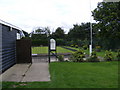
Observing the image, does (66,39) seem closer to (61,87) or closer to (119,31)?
(119,31)

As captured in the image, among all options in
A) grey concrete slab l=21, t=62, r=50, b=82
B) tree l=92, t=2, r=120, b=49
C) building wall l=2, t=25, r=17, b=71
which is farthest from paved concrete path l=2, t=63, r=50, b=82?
tree l=92, t=2, r=120, b=49

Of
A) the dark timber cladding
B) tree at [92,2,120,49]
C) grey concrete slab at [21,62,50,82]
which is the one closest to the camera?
grey concrete slab at [21,62,50,82]

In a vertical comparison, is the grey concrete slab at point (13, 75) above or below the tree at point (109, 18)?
below

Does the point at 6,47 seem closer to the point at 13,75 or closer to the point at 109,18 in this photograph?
the point at 13,75

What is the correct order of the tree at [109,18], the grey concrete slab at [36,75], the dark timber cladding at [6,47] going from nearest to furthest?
the grey concrete slab at [36,75]
the dark timber cladding at [6,47]
the tree at [109,18]

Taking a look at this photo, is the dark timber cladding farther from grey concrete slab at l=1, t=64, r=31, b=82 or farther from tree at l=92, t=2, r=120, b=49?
tree at l=92, t=2, r=120, b=49

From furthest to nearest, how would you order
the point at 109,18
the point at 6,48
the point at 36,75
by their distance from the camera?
1. the point at 109,18
2. the point at 6,48
3. the point at 36,75

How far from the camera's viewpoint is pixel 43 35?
955 cm

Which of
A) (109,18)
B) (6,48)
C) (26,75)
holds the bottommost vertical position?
(26,75)

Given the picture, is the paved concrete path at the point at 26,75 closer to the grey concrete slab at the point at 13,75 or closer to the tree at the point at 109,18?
the grey concrete slab at the point at 13,75

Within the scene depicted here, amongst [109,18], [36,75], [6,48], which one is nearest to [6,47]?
[6,48]

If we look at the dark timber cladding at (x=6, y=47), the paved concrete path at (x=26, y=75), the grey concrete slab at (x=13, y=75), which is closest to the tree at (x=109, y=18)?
the paved concrete path at (x=26, y=75)

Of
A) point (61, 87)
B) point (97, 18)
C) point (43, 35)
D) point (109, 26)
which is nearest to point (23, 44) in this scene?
point (43, 35)

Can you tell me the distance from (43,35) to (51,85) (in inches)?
232
